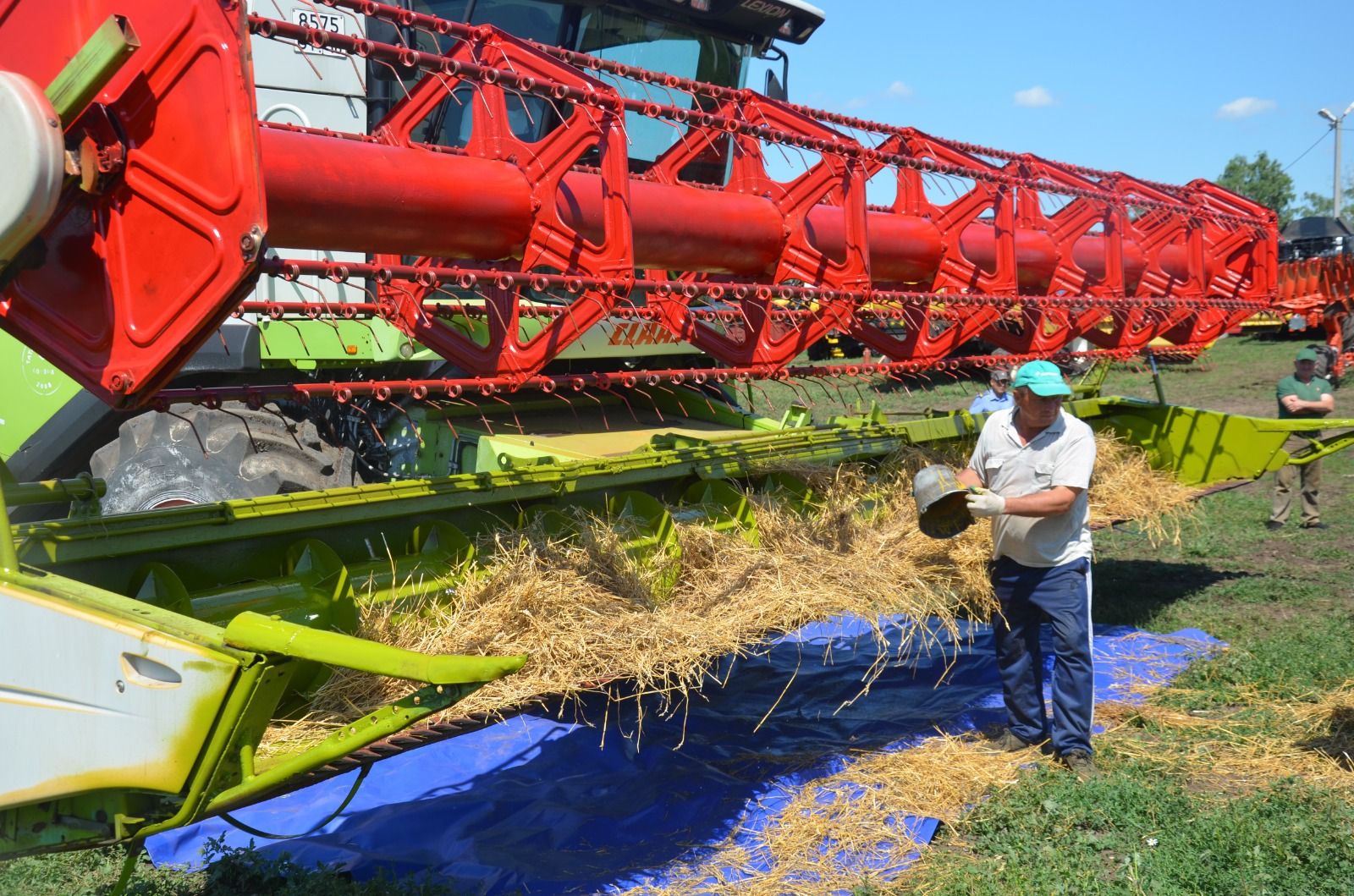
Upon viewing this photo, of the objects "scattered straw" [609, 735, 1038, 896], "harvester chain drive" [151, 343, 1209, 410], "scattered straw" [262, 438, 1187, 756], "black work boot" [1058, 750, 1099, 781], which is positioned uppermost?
"harvester chain drive" [151, 343, 1209, 410]

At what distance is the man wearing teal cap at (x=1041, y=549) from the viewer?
15.4ft

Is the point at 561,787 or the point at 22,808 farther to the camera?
the point at 561,787

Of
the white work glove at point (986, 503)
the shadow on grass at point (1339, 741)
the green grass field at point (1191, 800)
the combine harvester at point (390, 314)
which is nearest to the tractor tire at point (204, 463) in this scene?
the combine harvester at point (390, 314)

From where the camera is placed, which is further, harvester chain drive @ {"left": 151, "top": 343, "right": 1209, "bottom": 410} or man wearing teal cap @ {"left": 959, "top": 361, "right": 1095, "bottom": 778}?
man wearing teal cap @ {"left": 959, "top": 361, "right": 1095, "bottom": 778}

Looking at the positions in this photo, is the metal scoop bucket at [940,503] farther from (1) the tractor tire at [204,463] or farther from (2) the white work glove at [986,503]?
(1) the tractor tire at [204,463]

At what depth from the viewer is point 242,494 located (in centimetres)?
482

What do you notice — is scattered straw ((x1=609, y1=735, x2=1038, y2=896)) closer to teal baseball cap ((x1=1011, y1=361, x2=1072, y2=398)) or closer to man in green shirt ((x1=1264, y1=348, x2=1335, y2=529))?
teal baseball cap ((x1=1011, y1=361, x2=1072, y2=398))

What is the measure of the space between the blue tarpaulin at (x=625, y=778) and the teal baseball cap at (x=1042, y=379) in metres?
1.09

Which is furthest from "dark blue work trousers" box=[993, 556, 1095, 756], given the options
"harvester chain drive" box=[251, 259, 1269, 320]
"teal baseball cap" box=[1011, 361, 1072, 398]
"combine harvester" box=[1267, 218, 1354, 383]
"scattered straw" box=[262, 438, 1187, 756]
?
Result: "combine harvester" box=[1267, 218, 1354, 383]

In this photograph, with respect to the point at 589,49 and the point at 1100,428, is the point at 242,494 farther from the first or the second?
the point at 1100,428

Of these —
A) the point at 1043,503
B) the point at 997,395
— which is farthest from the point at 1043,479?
the point at 997,395

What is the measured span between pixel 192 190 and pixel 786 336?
227cm

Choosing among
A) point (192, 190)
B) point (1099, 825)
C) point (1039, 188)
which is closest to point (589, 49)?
point (1039, 188)

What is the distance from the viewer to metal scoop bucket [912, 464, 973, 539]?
4.62 meters
